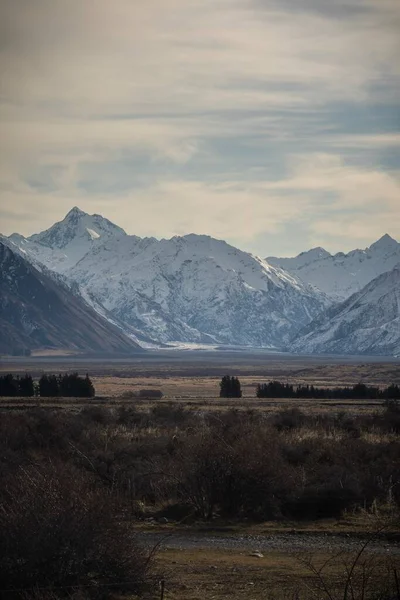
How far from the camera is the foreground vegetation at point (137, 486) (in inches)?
799

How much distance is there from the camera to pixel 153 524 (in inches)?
1188

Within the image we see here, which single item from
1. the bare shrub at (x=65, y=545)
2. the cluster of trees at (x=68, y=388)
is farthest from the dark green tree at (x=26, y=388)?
the bare shrub at (x=65, y=545)

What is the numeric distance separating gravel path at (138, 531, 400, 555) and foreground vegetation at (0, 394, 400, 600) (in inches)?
59.7

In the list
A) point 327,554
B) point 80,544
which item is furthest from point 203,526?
point 80,544

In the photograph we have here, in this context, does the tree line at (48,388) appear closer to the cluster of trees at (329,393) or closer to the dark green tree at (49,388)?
the dark green tree at (49,388)

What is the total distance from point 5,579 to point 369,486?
16.0m

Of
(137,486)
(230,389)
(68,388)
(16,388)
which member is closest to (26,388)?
(16,388)

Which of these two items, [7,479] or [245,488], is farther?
[245,488]

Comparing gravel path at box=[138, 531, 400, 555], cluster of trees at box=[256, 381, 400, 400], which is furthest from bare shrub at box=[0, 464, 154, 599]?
cluster of trees at box=[256, 381, 400, 400]

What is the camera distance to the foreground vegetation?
20.3 metres

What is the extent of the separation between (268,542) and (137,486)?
7.46 metres

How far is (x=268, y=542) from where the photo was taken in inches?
1093

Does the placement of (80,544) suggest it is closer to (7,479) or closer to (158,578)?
(158,578)

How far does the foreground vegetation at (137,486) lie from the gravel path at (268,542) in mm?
1517
